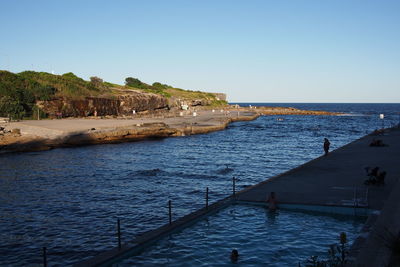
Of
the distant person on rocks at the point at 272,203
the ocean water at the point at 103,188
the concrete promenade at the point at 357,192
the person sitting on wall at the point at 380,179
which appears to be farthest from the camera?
the person sitting on wall at the point at 380,179

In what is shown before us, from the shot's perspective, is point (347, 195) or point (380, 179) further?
point (380, 179)

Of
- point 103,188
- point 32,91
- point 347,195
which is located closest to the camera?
point 347,195

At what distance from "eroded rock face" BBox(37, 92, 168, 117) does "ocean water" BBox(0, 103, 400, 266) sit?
Answer: 2730 centimetres

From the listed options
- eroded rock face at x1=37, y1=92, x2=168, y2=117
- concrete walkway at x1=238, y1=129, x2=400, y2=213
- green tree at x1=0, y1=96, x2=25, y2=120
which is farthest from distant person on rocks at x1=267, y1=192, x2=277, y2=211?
eroded rock face at x1=37, y1=92, x2=168, y2=117

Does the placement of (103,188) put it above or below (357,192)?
below

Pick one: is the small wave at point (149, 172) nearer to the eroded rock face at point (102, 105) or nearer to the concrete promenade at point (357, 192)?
the concrete promenade at point (357, 192)

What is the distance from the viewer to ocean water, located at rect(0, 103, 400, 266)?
1518 cm

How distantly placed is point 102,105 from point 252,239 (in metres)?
68.0

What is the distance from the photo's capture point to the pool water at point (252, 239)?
1205 cm

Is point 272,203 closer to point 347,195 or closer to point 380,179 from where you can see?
point 347,195

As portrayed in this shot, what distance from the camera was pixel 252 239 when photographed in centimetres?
1384

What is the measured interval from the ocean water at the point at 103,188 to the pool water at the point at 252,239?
2.77 meters

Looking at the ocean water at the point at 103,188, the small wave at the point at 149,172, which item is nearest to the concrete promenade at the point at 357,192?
the ocean water at the point at 103,188

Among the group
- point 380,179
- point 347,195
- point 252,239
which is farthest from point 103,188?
point 380,179
